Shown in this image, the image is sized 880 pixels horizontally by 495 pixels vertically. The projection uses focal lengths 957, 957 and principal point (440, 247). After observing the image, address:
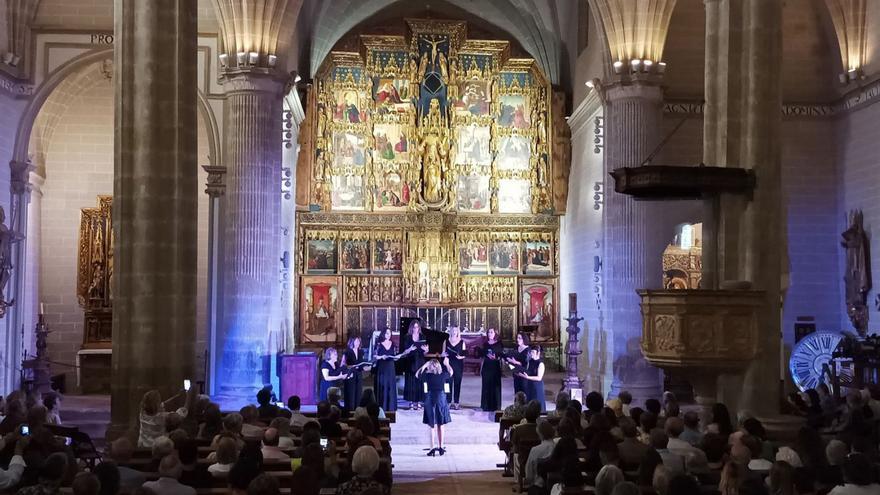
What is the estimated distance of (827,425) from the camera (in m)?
12.3

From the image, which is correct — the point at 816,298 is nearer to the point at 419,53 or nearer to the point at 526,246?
the point at 526,246

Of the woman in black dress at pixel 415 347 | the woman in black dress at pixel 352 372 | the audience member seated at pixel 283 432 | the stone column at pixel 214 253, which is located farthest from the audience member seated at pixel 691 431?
the stone column at pixel 214 253

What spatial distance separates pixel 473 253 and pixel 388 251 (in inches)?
103

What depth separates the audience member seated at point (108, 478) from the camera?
21.9 feet

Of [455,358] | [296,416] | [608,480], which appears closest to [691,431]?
[608,480]

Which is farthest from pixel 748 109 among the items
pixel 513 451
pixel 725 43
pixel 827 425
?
pixel 513 451

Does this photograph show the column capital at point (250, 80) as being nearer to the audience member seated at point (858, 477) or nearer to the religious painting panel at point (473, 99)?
the religious painting panel at point (473, 99)

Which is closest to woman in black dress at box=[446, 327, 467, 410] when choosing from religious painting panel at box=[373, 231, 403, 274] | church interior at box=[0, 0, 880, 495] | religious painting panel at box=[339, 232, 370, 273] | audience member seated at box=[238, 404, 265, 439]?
church interior at box=[0, 0, 880, 495]

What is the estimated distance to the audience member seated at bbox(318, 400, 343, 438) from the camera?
11023 mm

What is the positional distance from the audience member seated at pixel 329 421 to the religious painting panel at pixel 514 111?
19531 mm

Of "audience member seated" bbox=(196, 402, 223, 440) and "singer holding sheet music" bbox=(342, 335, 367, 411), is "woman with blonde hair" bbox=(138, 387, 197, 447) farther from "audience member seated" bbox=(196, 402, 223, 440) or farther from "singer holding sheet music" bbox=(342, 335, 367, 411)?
"singer holding sheet music" bbox=(342, 335, 367, 411)

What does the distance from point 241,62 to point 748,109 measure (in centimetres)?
1150

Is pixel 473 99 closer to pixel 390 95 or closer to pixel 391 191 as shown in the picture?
pixel 390 95

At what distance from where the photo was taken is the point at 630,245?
21.0m
